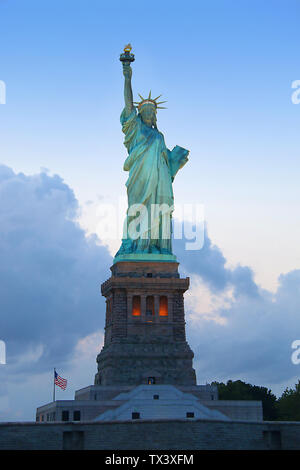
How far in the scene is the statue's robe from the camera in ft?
196

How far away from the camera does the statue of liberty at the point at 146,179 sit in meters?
→ 59.5

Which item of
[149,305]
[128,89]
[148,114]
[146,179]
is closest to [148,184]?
[146,179]

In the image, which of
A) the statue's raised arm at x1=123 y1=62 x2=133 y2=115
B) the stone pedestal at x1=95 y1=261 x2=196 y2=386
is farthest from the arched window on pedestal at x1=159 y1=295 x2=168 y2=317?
the statue's raised arm at x1=123 y1=62 x2=133 y2=115

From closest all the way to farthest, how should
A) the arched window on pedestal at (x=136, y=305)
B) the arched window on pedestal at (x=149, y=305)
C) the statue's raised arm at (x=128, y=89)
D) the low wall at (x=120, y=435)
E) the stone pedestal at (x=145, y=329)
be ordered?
the low wall at (x=120, y=435), the stone pedestal at (x=145, y=329), the arched window on pedestal at (x=136, y=305), the arched window on pedestal at (x=149, y=305), the statue's raised arm at (x=128, y=89)

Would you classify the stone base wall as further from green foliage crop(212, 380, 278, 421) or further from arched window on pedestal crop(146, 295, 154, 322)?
green foliage crop(212, 380, 278, 421)

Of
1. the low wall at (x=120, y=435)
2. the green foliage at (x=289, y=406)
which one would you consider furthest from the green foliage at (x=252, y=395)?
the low wall at (x=120, y=435)

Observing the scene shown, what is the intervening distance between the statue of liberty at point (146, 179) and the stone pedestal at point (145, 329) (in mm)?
1714

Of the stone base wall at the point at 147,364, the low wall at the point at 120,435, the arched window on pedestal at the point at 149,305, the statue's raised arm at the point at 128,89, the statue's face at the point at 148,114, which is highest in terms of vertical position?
the statue's raised arm at the point at 128,89

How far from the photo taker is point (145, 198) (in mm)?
60062

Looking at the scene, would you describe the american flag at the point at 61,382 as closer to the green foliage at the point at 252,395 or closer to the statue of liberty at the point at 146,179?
the statue of liberty at the point at 146,179

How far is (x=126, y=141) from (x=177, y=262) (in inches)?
409
